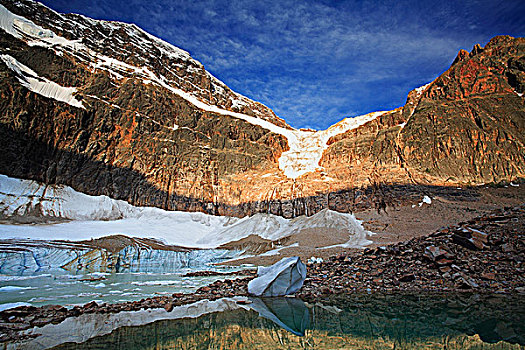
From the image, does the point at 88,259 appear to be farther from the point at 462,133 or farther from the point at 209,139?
the point at 462,133

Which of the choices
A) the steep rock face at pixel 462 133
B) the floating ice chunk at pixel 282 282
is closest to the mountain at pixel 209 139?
the steep rock face at pixel 462 133

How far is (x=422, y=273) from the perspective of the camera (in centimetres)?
998

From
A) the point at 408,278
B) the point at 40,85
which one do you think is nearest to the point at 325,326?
the point at 408,278

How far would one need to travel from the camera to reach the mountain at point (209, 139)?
1407 inches

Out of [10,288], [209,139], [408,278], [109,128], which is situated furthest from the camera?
[209,139]

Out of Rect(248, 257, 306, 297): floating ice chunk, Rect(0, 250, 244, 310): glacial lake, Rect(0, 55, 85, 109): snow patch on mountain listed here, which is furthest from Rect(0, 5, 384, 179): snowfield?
Rect(248, 257, 306, 297): floating ice chunk

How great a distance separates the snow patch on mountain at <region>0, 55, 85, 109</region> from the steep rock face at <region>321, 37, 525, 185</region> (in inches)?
1523

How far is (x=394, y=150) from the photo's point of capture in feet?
132

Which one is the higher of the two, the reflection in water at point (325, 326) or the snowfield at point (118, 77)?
the snowfield at point (118, 77)

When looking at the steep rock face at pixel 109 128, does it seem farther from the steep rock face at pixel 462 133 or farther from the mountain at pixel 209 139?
the steep rock face at pixel 462 133

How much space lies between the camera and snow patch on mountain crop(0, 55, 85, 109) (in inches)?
1471

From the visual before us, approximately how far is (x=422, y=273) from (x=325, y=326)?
5503mm

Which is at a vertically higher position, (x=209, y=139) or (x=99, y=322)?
(x=209, y=139)

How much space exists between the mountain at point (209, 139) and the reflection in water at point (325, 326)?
29.0 metres
